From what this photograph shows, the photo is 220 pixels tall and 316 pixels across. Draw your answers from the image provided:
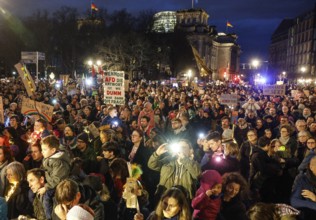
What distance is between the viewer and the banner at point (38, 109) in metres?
9.04

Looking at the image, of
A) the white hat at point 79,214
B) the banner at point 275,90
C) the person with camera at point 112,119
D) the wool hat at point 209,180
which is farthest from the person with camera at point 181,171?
the banner at point 275,90

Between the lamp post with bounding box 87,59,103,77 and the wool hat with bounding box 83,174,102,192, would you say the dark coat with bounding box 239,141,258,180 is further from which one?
the lamp post with bounding box 87,59,103,77

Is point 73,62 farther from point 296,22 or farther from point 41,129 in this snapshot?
point 296,22

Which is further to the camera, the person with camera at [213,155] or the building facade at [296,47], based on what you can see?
the building facade at [296,47]

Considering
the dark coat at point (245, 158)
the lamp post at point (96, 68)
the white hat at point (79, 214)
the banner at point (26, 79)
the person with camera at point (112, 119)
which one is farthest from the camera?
the lamp post at point (96, 68)

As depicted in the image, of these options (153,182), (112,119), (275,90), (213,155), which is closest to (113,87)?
(112,119)

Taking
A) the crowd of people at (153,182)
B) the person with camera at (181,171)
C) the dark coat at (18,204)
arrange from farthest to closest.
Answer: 1. the person with camera at (181,171)
2. the dark coat at (18,204)
3. the crowd of people at (153,182)

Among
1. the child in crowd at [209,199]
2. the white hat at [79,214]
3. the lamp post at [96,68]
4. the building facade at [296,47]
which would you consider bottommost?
the child in crowd at [209,199]

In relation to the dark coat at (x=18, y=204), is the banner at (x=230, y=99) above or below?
above

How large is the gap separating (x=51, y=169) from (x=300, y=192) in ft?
10.1

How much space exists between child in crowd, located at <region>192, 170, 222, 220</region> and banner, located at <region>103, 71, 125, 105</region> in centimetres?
643

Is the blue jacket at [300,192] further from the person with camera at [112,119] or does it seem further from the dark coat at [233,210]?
the person with camera at [112,119]

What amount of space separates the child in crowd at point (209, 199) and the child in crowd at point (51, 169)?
1632mm

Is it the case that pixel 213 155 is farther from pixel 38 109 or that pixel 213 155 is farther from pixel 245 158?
pixel 38 109
